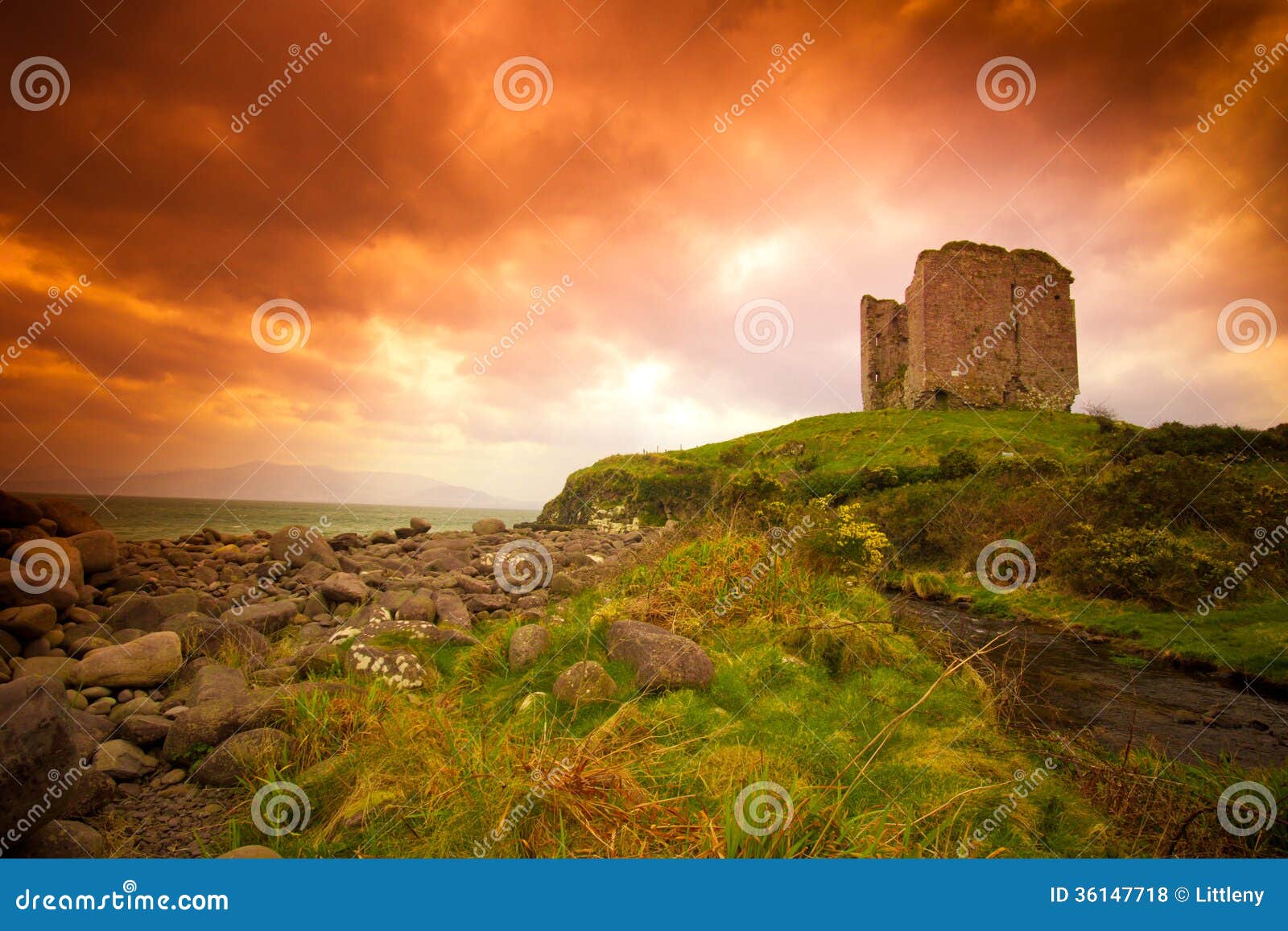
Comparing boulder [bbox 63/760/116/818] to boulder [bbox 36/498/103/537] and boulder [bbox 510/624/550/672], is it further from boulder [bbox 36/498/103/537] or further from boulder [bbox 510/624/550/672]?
boulder [bbox 36/498/103/537]

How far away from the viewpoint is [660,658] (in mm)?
4875

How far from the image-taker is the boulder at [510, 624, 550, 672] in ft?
17.6

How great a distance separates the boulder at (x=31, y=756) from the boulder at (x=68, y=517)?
6933 mm

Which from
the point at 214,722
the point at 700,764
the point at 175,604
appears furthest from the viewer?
the point at 175,604

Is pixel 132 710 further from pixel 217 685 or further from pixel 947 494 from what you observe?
pixel 947 494

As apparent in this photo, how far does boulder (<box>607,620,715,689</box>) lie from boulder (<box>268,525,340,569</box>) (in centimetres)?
706

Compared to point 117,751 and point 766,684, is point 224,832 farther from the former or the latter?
point 766,684

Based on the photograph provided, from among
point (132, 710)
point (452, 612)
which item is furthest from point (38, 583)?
point (452, 612)

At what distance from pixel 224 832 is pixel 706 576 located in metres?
4.95

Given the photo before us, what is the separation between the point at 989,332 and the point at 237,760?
4119 cm

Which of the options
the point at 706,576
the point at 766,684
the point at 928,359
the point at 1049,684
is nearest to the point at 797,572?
the point at 706,576

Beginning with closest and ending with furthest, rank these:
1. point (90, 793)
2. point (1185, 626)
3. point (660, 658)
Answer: point (90, 793)
point (660, 658)
point (1185, 626)

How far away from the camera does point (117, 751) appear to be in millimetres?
3982

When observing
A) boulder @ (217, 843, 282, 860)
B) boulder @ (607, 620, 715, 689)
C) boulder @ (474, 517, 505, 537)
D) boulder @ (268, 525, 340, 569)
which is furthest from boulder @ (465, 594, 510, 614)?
boulder @ (474, 517, 505, 537)
